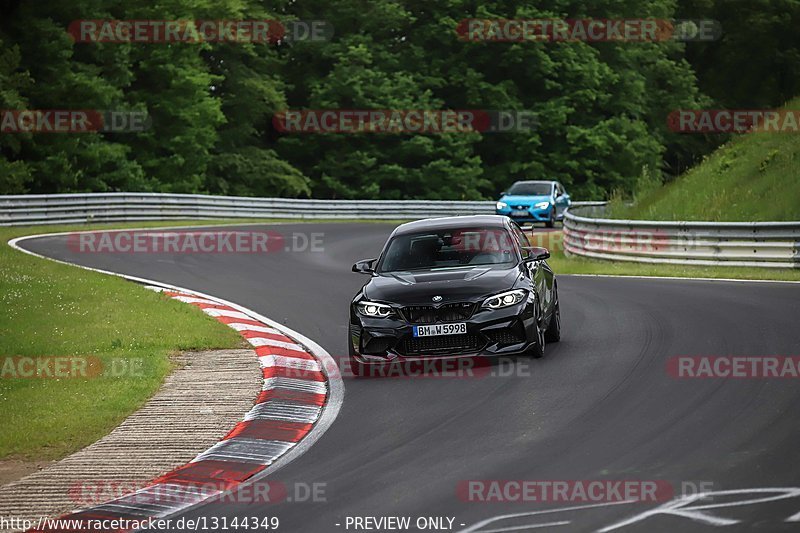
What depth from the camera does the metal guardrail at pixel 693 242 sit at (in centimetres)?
2344

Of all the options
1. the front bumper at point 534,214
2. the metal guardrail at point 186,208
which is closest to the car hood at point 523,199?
the front bumper at point 534,214

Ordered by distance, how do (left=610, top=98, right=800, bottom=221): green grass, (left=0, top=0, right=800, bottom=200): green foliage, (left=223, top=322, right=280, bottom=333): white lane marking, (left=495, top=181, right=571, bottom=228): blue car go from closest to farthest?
1. (left=223, top=322, right=280, bottom=333): white lane marking
2. (left=610, top=98, right=800, bottom=221): green grass
3. (left=495, top=181, right=571, bottom=228): blue car
4. (left=0, top=0, right=800, bottom=200): green foliage

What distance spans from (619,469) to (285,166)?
164ft

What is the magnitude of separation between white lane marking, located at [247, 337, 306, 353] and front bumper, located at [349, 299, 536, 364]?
2096 millimetres

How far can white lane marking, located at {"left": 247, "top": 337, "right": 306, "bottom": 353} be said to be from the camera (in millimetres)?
14752

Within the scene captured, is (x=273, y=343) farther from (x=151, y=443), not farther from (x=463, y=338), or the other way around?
(x=151, y=443)

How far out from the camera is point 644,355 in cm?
1309

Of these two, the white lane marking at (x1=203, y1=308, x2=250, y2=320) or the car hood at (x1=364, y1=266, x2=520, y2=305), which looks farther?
the white lane marking at (x1=203, y1=308, x2=250, y2=320)

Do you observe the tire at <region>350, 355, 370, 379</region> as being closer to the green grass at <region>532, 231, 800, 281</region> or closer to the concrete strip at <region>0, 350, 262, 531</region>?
the concrete strip at <region>0, 350, 262, 531</region>

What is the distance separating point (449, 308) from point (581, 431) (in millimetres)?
3242

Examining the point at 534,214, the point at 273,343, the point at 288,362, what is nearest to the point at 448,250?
the point at 288,362

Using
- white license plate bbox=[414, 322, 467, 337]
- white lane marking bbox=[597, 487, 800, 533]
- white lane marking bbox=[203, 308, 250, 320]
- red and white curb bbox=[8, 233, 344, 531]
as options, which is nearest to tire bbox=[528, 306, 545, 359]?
white license plate bbox=[414, 322, 467, 337]

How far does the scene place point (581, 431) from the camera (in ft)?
31.2

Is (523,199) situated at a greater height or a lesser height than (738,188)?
lesser
